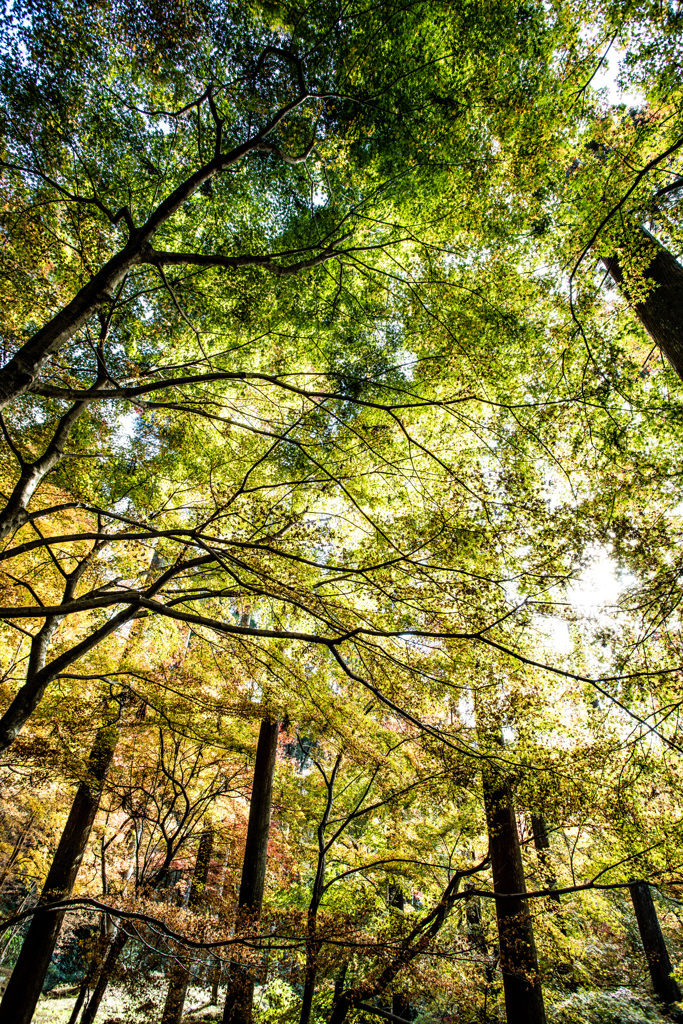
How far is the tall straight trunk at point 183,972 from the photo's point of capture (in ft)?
12.8

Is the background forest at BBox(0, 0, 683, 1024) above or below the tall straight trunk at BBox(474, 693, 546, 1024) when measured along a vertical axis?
above

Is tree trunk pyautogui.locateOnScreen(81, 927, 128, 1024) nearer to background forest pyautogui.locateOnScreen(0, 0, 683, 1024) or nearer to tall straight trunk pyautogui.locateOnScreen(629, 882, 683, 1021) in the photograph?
background forest pyautogui.locateOnScreen(0, 0, 683, 1024)

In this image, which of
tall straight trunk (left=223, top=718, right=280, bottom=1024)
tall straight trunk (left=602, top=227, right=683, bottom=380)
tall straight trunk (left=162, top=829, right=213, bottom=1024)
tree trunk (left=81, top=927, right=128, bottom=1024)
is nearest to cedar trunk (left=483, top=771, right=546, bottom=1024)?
tall straight trunk (left=223, top=718, right=280, bottom=1024)

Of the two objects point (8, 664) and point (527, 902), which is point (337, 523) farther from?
point (8, 664)

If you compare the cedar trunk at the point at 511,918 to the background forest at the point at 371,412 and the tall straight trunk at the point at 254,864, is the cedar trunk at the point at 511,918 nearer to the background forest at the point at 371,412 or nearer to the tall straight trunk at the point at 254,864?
the background forest at the point at 371,412

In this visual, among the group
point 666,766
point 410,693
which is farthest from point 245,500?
point 666,766

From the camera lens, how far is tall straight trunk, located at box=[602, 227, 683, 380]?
4.03m

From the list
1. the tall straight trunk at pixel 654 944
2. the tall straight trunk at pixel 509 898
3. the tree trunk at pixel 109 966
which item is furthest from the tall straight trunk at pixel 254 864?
the tall straight trunk at pixel 654 944

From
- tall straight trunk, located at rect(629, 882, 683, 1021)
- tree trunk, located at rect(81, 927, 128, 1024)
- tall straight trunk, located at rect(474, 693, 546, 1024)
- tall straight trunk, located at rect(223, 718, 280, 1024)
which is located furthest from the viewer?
tall straight trunk, located at rect(629, 882, 683, 1021)

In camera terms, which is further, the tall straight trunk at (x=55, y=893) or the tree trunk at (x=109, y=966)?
the tall straight trunk at (x=55, y=893)

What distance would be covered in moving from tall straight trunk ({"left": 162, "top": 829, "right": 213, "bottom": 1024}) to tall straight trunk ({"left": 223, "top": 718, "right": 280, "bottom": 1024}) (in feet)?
1.51

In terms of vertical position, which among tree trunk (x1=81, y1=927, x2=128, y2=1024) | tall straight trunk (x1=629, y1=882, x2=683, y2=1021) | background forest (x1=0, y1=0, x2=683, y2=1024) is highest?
background forest (x1=0, y1=0, x2=683, y2=1024)

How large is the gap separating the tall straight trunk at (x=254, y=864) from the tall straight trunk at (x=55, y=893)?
1.94 metres

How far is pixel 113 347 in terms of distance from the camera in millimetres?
4484
